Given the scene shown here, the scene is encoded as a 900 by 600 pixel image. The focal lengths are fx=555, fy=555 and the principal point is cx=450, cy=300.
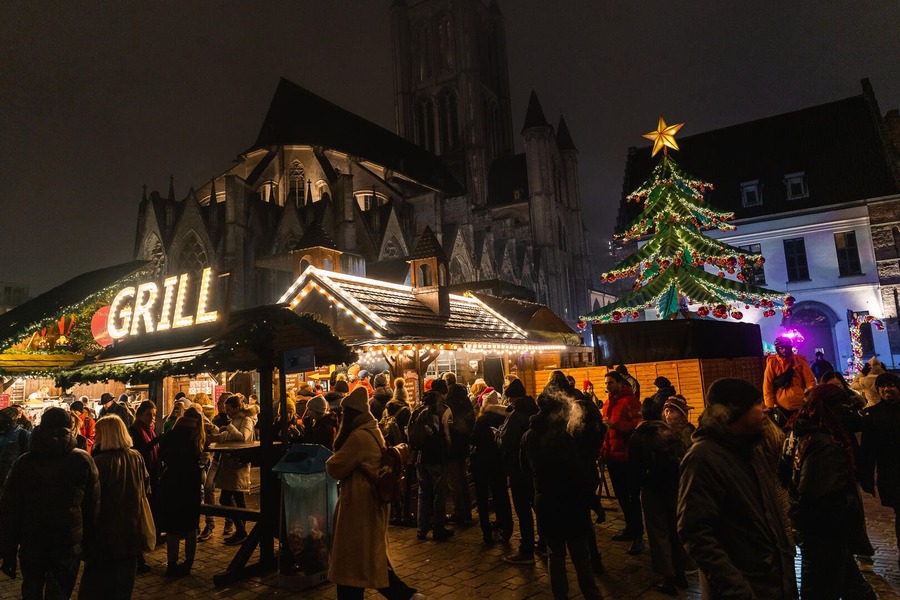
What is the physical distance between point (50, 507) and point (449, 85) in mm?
60005

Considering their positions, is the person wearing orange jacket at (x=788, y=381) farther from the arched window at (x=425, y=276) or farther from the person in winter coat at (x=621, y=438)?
the arched window at (x=425, y=276)

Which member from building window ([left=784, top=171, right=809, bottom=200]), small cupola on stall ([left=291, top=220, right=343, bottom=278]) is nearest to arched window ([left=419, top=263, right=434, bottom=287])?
small cupola on stall ([left=291, top=220, right=343, bottom=278])

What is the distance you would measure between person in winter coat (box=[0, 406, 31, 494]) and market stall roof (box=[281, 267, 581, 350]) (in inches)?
227

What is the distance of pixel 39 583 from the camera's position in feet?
13.8

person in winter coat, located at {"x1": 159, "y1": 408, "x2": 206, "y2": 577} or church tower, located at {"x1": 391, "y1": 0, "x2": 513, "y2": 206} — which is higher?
church tower, located at {"x1": 391, "y1": 0, "x2": 513, "y2": 206}

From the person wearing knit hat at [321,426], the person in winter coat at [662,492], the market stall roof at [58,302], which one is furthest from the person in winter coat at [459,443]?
→ the market stall roof at [58,302]

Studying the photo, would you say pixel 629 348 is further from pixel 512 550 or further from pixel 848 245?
pixel 848 245

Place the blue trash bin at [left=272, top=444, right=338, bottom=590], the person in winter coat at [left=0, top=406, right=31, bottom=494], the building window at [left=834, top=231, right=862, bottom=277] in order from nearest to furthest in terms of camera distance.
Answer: the blue trash bin at [left=272, top=444, right=338, bottom=590], the person in winter coat at [left=0, top=406, right=31, bottom=494], the building window at [left=834, top=231, right=862, bottom=277]

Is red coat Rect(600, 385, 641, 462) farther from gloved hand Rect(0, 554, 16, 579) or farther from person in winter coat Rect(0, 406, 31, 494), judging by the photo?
person in winter coat Rect(0, 406, 31, 494)

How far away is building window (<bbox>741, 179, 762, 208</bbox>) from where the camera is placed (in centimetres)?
2928

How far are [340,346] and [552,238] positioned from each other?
1841 inches

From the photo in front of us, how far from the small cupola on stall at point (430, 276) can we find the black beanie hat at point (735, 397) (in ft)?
39.7

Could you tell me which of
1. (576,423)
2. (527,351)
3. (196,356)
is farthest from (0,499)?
(527,351)

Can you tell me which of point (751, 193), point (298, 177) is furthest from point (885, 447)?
point (298, 177)
